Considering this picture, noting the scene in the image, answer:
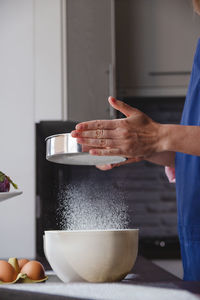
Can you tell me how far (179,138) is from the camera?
86 centimetres

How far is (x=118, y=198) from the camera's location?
224 centimetres

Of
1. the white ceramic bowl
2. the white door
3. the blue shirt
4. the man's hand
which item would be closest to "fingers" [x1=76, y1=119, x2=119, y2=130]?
the man's hand

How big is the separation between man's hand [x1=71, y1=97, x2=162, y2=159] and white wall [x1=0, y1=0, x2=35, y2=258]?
1165 millimetres

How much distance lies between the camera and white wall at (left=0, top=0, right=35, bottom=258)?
75.9 inches

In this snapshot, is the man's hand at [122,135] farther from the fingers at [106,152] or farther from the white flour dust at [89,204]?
the white flour dust at [89,204]

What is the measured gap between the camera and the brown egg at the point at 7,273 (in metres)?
0.70

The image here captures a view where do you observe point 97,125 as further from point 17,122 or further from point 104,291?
point 17,122

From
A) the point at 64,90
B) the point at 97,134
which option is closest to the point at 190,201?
the point at 97,134

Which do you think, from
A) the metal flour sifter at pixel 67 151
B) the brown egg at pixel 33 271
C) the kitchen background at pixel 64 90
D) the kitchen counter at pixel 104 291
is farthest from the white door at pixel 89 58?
the kitchen counter at pixel 104 291

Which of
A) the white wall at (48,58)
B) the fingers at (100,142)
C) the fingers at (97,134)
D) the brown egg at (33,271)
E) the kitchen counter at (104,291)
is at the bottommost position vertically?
the brown egg at (33,271)

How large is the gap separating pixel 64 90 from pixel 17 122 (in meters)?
0.25

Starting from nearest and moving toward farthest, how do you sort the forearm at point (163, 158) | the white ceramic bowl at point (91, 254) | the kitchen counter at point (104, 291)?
the kitchen counter at point (104, 291) < the white ceramic bowl at point (91, 254) < the forearm at point (163, 158)

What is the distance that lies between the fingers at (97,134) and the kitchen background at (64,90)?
1.14 m

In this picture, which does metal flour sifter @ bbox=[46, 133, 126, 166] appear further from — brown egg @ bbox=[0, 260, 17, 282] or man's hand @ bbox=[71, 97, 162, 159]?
brown egg @ bbox=[0, 260, 17, 282]
